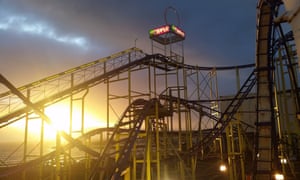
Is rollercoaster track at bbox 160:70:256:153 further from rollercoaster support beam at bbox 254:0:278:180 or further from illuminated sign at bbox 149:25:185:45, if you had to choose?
illuminated sign at bbox 149:25:185:45

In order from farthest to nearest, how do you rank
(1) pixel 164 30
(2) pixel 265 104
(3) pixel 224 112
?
(1) pixel 164 30, (3) pixel 224 112, (2) pixel 265 104

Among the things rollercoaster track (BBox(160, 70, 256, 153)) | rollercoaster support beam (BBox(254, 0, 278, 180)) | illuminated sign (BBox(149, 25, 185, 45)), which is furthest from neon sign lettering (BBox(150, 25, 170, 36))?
rollercoaster support beam (BBox(254, 0, 278, 180))

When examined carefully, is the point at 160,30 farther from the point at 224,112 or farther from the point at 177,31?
the point at 224,112

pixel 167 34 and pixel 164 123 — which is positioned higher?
pixel 167 34

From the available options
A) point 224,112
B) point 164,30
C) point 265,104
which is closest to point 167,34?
point 164,30

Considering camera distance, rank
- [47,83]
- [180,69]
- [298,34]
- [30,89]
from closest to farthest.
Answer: [298,34] < [30,89] < [47,83] < [180,69]

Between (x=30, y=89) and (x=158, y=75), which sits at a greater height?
(x=158, y=75)

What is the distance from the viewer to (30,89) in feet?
49.7

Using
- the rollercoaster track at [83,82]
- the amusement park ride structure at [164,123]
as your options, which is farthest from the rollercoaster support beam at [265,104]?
the rollercoaster track at [83,82]

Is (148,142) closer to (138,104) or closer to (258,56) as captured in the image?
(138,104)

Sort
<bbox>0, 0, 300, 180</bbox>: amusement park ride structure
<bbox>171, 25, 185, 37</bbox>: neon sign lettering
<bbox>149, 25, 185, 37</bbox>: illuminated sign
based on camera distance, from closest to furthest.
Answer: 1. <bbox>0, 0, 300, 180</bbox>: amusement park ride structure
2. <bbox>149, 25, 185, 37</bbox>: illuminated sign
3. <bbox>171, 25, 185, 37</bbox>: neon sign lettering

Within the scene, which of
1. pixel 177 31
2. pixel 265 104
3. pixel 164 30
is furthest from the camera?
pixel 177 31

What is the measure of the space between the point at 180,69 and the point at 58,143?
43.1 feet

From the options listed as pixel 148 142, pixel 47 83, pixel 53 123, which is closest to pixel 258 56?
pixel 148 142
